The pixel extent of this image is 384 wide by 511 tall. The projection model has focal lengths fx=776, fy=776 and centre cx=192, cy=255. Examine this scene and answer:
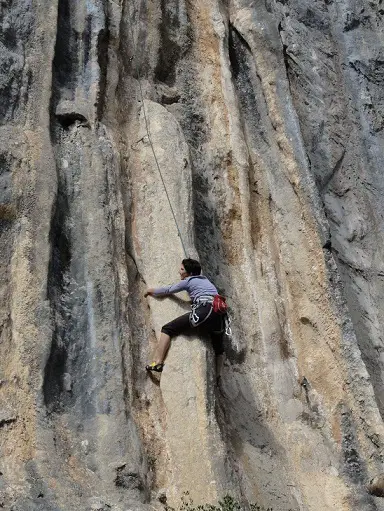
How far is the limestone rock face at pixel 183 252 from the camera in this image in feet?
20.6

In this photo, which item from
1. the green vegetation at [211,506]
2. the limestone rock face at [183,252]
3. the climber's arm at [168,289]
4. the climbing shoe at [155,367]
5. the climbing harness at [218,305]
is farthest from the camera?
the climber's arm at [168,289]

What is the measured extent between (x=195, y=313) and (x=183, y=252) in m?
0.84

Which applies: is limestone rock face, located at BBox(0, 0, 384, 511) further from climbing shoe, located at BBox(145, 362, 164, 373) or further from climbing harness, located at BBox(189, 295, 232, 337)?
climbing harness, located at BBox(189, 295, 232, 337)

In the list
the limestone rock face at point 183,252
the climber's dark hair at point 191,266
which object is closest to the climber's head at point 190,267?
the climber's dark hair at point 191,266

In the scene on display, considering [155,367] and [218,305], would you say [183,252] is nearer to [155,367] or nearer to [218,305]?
[218,305]

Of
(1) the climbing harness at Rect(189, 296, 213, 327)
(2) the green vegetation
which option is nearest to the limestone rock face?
(2) the green vegetation

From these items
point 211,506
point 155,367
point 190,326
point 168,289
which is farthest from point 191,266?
point 211,506

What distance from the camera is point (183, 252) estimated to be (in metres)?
7.55

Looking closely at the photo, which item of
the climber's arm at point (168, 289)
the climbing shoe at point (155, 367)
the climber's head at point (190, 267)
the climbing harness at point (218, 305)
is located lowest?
the climbing shoe at point (155, 367)

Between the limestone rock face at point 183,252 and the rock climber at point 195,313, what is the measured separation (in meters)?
0.11

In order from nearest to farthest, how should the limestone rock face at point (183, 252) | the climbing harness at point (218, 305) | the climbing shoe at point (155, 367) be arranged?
the limestone rock face at point (183, 252) < the climbing shoe at point (155, 367) < the climbing harness at point (218, 305)

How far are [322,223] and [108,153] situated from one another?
2469 mm

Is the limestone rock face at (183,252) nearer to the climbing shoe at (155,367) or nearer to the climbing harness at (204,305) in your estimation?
the climbing shoe at (155,367)

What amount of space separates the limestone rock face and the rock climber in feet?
0.38
